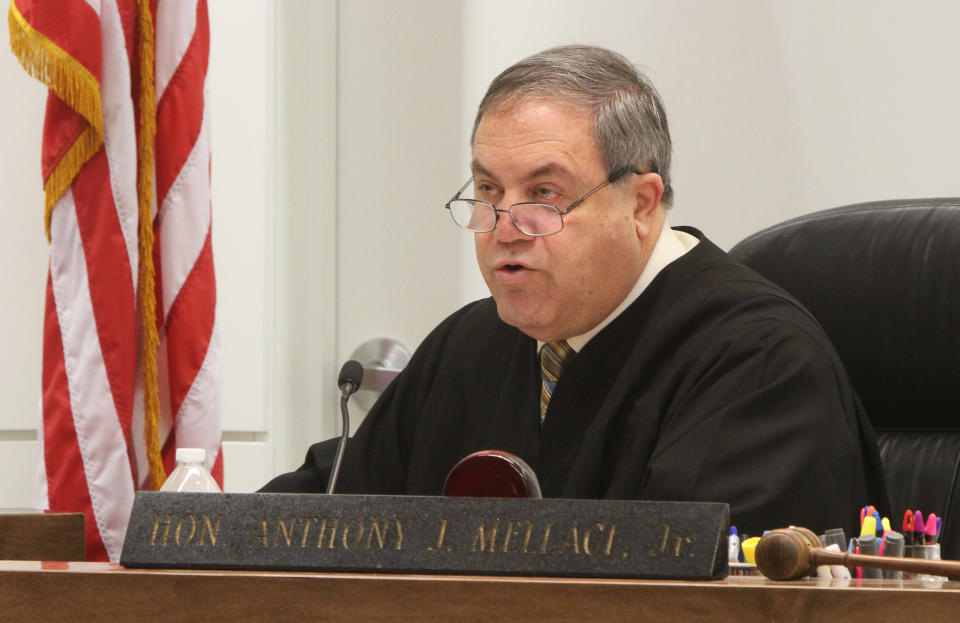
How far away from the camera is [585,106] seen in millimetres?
1874

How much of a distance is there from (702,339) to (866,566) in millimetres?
1026

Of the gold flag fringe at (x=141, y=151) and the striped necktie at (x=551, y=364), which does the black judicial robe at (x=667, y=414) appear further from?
the gold flag fringe at (x=141, y=151)

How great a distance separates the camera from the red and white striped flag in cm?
263

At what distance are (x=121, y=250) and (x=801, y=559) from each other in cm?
213

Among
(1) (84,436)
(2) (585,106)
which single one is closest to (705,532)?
(2) (585,106)

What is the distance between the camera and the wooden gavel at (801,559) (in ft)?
2.58

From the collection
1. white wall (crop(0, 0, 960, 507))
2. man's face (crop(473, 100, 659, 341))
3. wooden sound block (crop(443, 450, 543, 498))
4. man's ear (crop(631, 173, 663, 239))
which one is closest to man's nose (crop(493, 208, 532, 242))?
man's face (crop(473, 100, 659, 341))

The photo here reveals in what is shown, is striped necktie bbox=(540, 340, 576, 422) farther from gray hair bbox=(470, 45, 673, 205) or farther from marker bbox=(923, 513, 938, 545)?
marker bbox=(923, 513, 938, 545)

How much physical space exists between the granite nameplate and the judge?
0.71m

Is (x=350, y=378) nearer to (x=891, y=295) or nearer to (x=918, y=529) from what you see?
(x=891, y=295)

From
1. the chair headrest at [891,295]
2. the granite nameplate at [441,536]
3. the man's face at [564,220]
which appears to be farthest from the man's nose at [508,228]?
the granite nameplate at [441,536]

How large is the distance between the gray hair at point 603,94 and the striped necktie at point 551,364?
0.99ft

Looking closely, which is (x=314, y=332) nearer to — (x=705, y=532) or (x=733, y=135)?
(x=733, y=135)

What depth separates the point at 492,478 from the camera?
100cm
